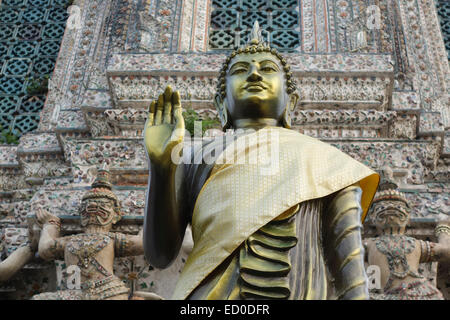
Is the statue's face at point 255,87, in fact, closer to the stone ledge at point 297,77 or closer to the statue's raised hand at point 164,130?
the statue's raised hand at point 164,130

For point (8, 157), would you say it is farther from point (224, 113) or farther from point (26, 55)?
point (224, 113)

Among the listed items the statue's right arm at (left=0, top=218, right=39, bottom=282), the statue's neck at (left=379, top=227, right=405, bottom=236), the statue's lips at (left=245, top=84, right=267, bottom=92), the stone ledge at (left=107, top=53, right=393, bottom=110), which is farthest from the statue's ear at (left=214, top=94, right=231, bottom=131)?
the stone ledge at (left=107, top=53, right=393, bottom=110)

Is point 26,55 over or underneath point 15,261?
over

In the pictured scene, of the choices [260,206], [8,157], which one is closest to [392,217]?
[260,206]

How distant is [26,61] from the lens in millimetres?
7859

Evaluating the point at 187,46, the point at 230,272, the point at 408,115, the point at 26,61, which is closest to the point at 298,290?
the point at 230,272

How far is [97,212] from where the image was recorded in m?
4.40

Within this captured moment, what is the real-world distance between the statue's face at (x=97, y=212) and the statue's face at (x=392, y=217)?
1534mm

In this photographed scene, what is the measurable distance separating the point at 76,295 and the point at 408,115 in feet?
9.93

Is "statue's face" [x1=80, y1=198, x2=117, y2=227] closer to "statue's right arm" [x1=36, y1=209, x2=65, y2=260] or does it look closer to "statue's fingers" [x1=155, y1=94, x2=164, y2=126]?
"statue's right arm" [x1=36, y1=209, x2=65, y2=260]

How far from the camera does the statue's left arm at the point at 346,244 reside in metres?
2.82

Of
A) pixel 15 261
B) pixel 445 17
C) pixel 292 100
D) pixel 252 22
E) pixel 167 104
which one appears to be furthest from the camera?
pixel 445 17

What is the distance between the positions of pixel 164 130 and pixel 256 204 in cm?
46

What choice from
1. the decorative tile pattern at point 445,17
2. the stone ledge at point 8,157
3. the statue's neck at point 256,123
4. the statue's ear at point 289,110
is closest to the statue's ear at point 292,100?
the statue's ear at point 289,110
